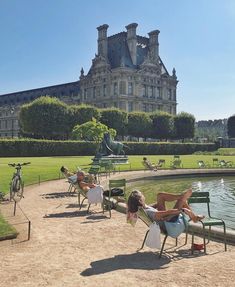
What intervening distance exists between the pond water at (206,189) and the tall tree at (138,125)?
2084 inches

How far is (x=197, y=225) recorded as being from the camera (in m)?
10.2

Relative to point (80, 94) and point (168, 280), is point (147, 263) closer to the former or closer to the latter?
point (168, 280)

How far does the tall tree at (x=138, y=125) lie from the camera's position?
8275 cm

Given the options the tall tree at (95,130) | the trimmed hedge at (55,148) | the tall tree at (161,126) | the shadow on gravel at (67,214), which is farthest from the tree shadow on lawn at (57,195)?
the tall tree at (161,126)

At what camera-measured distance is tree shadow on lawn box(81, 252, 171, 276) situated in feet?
25.1

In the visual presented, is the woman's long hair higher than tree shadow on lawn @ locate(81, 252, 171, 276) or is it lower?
higher

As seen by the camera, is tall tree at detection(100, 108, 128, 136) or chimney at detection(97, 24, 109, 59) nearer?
tall tree at detection(100, 108, 128, 136)

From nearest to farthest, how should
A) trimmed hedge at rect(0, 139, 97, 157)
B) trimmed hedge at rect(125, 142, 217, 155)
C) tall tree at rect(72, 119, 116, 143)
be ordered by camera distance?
trimmed hedge at rect(0, 139, 97, 157) → tall tree at rect(72, 119, 116, 143) → trimmed hedge at rect(125, 142, 217, 155)

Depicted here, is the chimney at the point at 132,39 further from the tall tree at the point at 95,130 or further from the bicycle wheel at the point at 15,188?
the bicycle wheel at the point at 15,188

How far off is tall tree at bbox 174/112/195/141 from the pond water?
61.0 meters

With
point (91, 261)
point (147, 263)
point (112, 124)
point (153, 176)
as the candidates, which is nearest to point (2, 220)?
point (91, 261)

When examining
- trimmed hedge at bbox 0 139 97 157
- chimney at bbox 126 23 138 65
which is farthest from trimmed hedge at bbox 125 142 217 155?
chimney at bbox 126 23 138 65

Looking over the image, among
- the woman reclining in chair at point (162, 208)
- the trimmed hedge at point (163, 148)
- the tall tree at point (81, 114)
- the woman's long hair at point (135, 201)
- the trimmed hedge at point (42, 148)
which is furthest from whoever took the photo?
the tall tree at point (81, 114)

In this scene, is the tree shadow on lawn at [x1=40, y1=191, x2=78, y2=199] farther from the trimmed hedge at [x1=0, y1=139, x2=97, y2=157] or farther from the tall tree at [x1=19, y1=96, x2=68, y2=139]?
the tall tree at [x1=19, y1=96, x2=68, y2=139]
